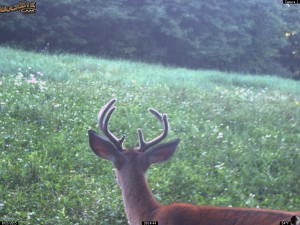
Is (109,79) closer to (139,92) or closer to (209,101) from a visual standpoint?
(139,92)

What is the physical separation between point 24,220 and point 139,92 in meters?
1.60

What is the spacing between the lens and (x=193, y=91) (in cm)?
474

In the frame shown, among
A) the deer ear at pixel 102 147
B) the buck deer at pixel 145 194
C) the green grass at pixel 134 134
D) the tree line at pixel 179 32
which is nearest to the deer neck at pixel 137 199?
the buck deer at pixel 145 194

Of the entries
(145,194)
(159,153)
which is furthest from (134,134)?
(145,194)

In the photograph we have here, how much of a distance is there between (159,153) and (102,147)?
269mm

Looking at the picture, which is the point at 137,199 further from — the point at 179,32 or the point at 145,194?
the point at 179,32

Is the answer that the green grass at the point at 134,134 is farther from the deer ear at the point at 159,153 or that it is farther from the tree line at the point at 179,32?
the deer ear at the point at 159,153

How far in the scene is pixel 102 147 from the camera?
8.59ft

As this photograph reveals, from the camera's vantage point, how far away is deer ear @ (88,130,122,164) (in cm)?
258

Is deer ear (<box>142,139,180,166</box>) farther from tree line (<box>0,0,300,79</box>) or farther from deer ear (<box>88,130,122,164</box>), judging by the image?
tree line (<box>0,0,300,79</box>)

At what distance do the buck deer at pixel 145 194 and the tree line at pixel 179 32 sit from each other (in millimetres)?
1788

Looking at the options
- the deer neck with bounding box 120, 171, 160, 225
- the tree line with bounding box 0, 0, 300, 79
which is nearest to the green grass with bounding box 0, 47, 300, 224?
the tree line with bounding box 0, 0, 300, 79

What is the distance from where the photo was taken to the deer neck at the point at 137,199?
2.57 m

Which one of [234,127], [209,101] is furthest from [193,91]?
[234,127]
